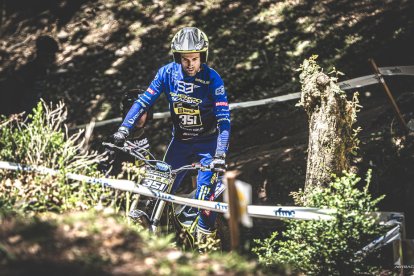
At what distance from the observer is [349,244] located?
6.43 m

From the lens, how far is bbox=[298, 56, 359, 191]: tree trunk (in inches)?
295

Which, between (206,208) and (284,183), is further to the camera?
(284,183)

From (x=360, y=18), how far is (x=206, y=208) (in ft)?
29.7

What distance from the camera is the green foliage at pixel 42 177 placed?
6.65m

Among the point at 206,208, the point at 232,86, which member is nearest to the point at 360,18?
the point at 232,86

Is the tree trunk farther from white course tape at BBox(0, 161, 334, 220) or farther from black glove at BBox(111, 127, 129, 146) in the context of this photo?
black glove at BBox(111, 127, 129, 146)

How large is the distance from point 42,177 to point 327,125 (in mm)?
3219

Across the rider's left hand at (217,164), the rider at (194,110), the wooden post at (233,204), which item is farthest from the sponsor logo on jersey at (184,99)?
the wooden post at (233,204)

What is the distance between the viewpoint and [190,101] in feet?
25.2

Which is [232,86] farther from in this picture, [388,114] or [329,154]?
[329,154]

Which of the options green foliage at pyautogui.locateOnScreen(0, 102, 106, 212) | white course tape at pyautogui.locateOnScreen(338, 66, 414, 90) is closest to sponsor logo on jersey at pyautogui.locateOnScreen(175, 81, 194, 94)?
green foliage at pyautogui.locateOnScreen(0, 102, 106, 212)

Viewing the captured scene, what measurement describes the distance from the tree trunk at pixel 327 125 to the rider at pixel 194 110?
1.03m

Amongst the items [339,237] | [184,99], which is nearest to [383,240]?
[339,237]

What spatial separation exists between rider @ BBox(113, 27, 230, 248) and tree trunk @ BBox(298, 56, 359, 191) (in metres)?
1.03
